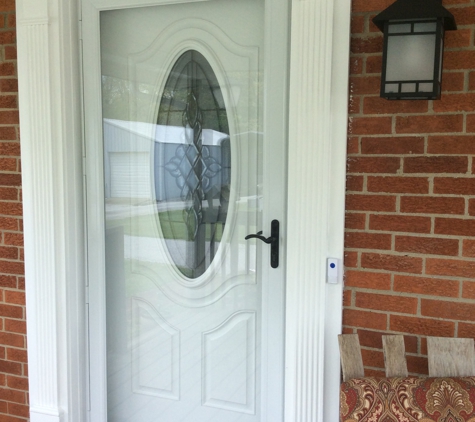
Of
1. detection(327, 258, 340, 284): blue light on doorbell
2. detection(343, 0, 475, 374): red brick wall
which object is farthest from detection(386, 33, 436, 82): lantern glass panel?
detection(327, 258, 340, 284): blue light on doorbell

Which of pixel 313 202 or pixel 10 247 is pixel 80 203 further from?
pixel 313 202

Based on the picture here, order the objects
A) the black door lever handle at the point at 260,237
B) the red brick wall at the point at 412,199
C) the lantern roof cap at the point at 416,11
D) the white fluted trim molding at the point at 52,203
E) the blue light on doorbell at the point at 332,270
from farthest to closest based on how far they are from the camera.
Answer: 1. the white fluted trim molding at the point at 52,203
2. the black door lever handle at the point at 260,237
3. the blue light on doorbell at the point at 332,270
4. the red brick wall at the point at 412,199
5. the lantern roof cap at the point at 416,11

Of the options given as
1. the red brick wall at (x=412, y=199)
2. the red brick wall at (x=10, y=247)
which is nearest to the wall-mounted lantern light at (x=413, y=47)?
the red brick wall at (x=412, y=199)

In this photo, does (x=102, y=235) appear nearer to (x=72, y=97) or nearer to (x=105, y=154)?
(x=105, y=154)

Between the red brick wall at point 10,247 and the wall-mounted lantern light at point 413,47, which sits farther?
the red brick wall at point 10,247

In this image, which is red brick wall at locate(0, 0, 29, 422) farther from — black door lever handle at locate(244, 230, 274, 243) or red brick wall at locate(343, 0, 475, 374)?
red brick wall at locate(343, 0, 475, 374)

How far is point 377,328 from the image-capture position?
6.00ft

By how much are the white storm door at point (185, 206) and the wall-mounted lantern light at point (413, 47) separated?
1.50 ft

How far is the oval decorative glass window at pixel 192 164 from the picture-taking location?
204 centimetres

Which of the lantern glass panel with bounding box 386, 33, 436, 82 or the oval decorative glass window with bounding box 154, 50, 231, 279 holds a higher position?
the lantern glass panel with bounding box 386, 33, 436, 82

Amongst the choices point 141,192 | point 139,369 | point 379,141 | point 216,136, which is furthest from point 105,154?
point 379,141

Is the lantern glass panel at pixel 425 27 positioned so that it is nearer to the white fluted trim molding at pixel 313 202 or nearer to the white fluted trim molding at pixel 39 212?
the white fluted trim molding at pixel 313 202

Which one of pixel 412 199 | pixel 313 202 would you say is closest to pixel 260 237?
pixel 313 202

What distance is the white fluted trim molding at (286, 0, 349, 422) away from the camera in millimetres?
1753
